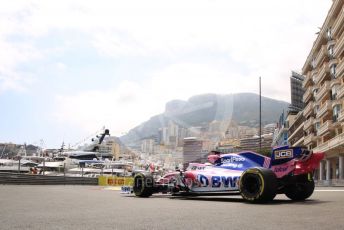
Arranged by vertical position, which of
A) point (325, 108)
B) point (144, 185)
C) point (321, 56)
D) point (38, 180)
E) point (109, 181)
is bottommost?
point (109, 181)

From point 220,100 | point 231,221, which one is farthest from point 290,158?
point 220,100

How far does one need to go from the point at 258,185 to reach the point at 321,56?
5914 centimetres

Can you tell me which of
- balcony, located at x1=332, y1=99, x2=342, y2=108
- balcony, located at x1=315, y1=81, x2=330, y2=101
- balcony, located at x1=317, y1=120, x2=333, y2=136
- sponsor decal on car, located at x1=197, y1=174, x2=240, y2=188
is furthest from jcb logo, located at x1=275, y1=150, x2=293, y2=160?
balcony, located at x1=315, y1=81, x2=330, y2=101

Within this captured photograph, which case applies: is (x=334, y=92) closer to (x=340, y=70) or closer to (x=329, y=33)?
(x=340, y=70)

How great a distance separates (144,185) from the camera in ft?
47.4

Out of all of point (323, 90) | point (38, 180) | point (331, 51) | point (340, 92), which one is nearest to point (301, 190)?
point (38, 180)

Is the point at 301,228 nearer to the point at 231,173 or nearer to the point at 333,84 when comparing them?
the point at 231,173

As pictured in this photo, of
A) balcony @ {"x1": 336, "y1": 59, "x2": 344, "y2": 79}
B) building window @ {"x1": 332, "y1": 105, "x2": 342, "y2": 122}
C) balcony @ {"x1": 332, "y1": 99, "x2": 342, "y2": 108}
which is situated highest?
balcony @ {"x1": 336, "y1": 59, "x2": 344, "y2": 79}

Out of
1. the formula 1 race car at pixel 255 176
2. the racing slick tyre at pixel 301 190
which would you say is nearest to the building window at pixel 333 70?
the formula 1 race car at pixel 255 176

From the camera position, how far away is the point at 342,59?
53406mm

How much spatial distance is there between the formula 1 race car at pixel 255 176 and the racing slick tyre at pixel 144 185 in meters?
0.93

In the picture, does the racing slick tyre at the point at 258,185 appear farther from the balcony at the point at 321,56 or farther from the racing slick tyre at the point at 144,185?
the balcony at the point at 321,56

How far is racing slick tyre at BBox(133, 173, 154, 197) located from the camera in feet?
47.5

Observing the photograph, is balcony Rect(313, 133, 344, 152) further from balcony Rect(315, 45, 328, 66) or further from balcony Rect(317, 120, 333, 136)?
balcony Rect(315, 45, 328, 66)
